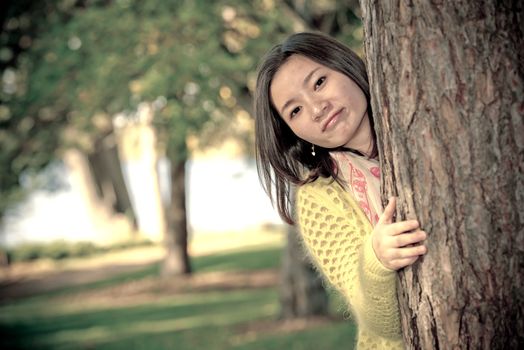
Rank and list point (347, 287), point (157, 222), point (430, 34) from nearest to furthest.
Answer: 1. point (430, 34)
2. point (347, 287)
3. point (157, 222)

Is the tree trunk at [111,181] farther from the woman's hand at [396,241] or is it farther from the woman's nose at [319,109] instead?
the woman's hand at [396,241]

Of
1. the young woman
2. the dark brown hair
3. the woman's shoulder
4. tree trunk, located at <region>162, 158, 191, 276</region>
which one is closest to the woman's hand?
the young woman

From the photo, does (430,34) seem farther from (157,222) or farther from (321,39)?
(157,222)

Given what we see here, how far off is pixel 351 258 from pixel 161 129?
728 cm

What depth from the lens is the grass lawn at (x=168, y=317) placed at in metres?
9.03

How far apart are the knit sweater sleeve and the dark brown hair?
0.09 meters

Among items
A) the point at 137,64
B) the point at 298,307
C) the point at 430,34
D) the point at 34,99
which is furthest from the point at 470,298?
the point at 298,307

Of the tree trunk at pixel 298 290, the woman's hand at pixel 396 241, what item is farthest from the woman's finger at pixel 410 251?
the tree trunk at pixel 298 290

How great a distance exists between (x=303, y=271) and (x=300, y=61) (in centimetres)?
751

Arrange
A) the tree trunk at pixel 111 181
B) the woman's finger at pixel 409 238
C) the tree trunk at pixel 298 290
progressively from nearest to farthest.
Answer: the woman's finger at pixel 409 238
the tree trunk at pixel 298 290
the tree trunk at pixel 111 181

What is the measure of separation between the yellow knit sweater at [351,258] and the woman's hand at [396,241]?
4 centimetres

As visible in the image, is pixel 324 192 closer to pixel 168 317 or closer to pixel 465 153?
pixel 465 153

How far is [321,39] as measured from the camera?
2.31m

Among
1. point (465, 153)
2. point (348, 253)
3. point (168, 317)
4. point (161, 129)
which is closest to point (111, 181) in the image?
point (168, 317)
